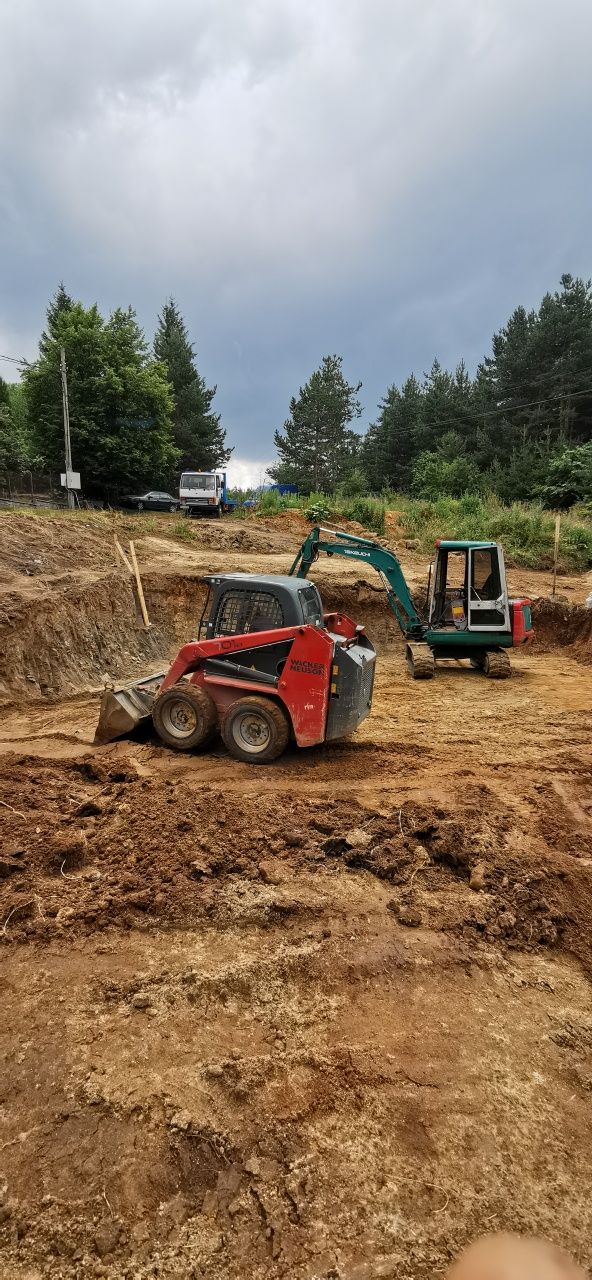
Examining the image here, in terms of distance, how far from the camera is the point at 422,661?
35.9ft

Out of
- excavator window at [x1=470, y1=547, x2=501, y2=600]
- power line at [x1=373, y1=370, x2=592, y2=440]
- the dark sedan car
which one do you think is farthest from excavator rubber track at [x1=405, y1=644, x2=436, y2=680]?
power line at [x1=373, y1=370, x2=592, y2=440]

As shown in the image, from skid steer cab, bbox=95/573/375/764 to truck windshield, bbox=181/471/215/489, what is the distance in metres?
17.0

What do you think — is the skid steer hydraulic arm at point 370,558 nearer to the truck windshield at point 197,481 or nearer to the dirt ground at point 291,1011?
the dirt ground at point 291,1011

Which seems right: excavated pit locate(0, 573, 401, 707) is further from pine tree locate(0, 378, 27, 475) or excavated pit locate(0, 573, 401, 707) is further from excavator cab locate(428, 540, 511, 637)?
pine tree locate(0, 378, 27, 475)

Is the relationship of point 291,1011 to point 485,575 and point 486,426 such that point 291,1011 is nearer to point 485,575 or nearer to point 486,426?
point 485,575

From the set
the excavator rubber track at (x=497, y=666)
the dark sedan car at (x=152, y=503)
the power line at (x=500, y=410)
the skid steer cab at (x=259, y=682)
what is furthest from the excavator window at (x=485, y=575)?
the power line at (x=500, y=410)

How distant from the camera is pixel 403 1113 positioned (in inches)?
98.2

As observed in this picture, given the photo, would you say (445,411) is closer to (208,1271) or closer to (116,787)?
(116,787)

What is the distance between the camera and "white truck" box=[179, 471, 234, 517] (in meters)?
22.6

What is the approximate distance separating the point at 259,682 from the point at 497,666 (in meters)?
5.93

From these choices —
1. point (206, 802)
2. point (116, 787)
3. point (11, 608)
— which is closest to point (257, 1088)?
point (206, 802)

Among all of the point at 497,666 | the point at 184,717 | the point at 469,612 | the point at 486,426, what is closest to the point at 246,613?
the point at 184,717

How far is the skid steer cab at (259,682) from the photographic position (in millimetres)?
6152

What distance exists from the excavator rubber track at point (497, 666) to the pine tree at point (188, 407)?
35.7 m
